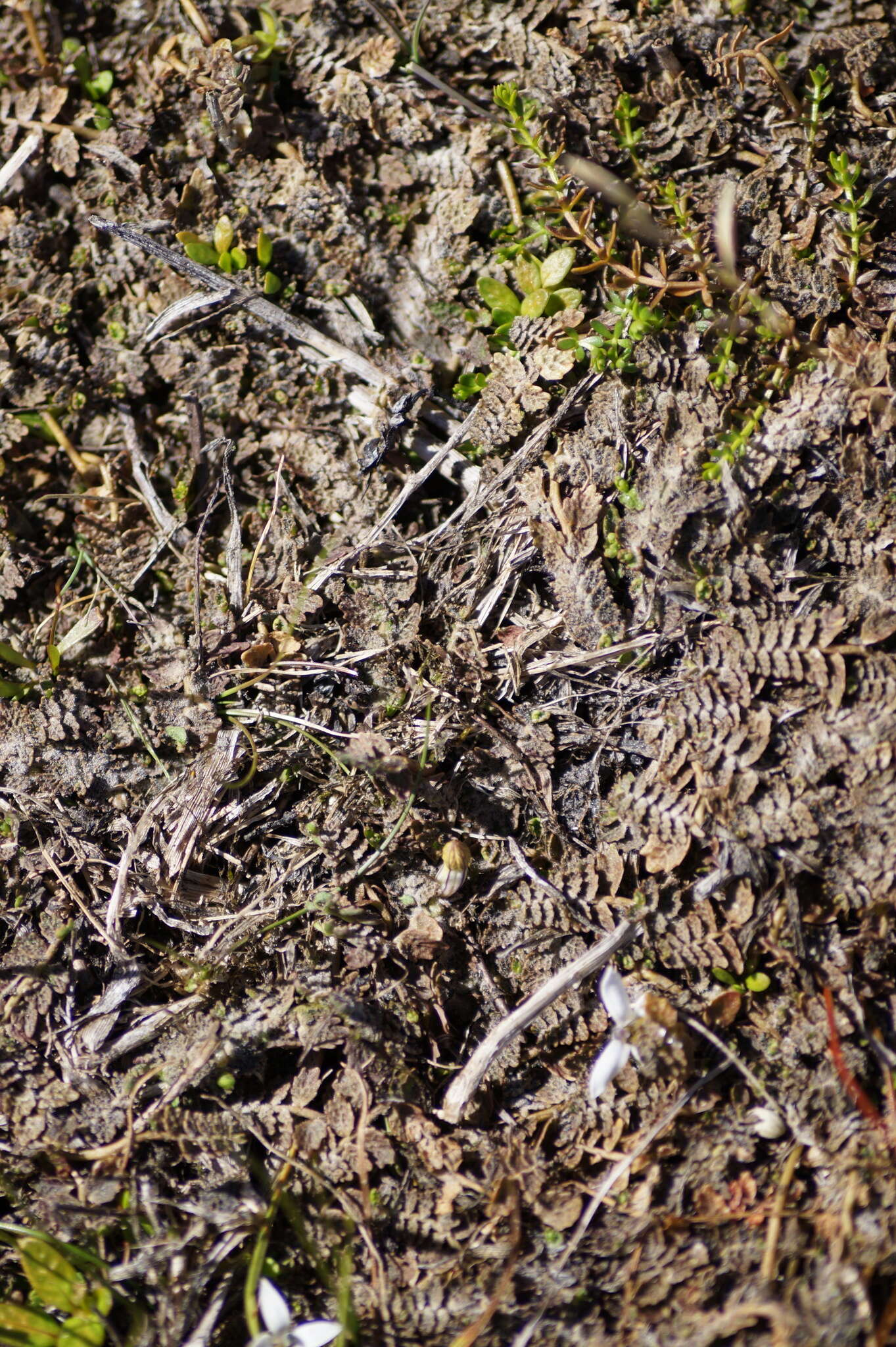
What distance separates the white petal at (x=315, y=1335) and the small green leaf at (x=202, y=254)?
3127 millimetres

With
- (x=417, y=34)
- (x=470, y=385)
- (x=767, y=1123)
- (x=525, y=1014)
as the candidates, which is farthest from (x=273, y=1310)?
(x=417, y=34)

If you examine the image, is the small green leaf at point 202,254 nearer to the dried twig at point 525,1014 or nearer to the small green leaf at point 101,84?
the small green leaf at point 101,84

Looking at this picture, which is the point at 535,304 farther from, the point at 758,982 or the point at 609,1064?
the point at 609,1064

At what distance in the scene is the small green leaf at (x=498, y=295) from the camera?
2.87m

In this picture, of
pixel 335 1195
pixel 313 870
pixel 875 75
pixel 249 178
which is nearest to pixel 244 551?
pixel 313 870

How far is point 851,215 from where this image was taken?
2648 mm

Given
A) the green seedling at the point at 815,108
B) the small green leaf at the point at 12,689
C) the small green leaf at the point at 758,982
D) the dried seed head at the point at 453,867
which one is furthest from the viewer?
the small green leaf at the point at 12,689

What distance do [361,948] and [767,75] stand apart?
3007mm

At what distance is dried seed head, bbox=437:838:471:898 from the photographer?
2527 millimetres

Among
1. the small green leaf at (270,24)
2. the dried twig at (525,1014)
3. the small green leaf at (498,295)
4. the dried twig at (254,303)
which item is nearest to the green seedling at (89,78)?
the dried twig at (254,303)

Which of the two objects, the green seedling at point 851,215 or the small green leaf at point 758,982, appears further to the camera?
the green seedling at point 851,215

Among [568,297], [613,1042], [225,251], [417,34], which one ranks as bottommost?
[613,1042]

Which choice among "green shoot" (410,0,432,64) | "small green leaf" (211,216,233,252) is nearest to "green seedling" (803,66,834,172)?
"green shoot" (410,0,432,64)

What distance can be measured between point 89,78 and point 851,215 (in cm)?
265
